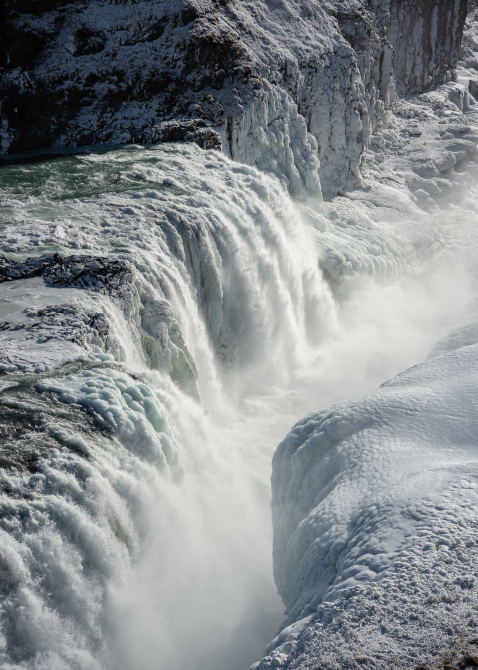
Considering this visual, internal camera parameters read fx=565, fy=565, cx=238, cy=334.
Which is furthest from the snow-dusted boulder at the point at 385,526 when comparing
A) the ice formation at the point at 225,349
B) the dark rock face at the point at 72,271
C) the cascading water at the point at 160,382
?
the dark rock face at the point at 72,271

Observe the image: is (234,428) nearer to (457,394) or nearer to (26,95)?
(457,394)

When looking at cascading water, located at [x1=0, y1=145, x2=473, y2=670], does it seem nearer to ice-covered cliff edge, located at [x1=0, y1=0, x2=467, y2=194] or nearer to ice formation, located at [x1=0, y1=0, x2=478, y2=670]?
ice formation, located at [x1=0, y1=0, x2=478, y2=670]

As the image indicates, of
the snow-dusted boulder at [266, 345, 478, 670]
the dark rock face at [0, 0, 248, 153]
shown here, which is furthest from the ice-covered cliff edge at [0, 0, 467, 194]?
the snow-dusted boulder at [266, 345, 478, 670]

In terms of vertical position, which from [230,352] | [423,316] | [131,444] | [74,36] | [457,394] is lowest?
[423,316]

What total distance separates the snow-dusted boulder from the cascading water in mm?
927

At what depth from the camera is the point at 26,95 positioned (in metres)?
10.4

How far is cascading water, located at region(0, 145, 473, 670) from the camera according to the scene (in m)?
3.48

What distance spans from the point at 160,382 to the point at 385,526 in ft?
9.19

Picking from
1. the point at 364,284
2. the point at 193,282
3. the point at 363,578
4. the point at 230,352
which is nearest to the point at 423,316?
the point at 364,284

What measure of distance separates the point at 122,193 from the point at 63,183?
3.29ft

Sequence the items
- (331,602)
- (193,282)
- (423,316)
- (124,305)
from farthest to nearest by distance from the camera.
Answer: (423,316) < (193,282) < (124,305) < (331,602)

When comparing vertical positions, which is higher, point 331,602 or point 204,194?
point 204,194

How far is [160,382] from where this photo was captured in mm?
5270

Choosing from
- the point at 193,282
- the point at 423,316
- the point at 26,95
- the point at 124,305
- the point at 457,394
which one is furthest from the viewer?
the point at 423,316
